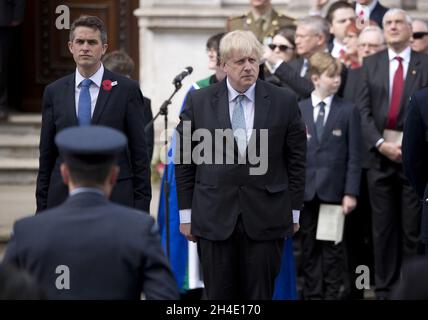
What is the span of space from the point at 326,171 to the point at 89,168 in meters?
5.22

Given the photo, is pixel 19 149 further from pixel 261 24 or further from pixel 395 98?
pixel 395 98

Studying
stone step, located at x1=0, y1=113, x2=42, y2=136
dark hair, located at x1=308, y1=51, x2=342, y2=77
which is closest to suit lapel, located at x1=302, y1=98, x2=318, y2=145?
dark hair, located at x1=308, y1=51, x2=342, y2=77

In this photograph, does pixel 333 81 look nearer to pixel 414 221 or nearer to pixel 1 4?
pixel 414 221

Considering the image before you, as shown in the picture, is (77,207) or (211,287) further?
(211,287)

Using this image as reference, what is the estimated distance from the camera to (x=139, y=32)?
42.8ft

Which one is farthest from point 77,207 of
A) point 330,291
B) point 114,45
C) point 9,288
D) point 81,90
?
point 114,45

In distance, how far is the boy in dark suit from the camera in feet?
32.3

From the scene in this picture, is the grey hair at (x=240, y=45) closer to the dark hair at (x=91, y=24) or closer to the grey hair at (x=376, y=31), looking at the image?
the dark hair at (x=91, y=24)

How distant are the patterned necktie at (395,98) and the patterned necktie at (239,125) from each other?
2818 millimetres

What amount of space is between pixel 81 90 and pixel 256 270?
1.42 meters

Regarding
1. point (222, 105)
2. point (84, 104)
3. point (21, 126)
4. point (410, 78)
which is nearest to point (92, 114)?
point (84, 104)

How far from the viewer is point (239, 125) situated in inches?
292

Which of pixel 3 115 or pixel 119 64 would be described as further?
pixel 3 115

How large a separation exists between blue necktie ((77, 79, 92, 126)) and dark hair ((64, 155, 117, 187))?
8.25 ft
